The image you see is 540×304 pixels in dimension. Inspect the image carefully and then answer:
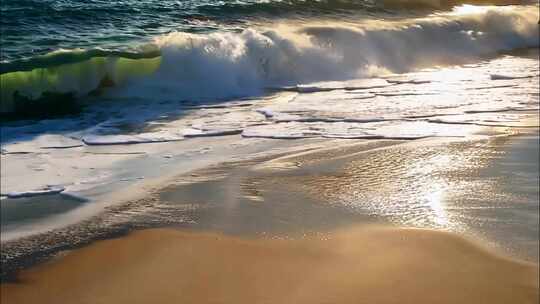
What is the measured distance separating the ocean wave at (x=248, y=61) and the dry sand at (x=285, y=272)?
5.35m

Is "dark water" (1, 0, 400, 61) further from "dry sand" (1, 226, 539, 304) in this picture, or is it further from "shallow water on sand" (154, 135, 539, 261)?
"dry sand" (1, 226, 539, 304)

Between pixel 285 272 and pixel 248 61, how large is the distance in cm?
712

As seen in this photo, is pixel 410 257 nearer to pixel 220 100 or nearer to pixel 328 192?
pixel 328 192

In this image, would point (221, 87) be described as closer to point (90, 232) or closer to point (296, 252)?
point (90, 232)

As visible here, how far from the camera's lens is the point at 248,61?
10336 millimetres

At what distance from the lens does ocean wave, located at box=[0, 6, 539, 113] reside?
9469mm

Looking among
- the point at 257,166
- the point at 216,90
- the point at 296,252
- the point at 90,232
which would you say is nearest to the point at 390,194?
the point at 296,252

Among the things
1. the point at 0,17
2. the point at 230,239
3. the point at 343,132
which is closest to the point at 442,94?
the point at 343,132

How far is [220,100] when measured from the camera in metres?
8.85

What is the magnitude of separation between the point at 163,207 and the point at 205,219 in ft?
1.22

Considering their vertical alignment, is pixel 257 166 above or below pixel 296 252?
below

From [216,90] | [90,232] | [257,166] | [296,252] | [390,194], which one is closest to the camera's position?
[296,252]

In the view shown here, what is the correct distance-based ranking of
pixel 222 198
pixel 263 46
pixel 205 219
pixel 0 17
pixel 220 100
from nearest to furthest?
pixel 205 219
pixel 222 198
pixel 220 100
pixel 263 46
pixel 0 17

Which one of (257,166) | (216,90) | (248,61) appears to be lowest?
(216,90)
